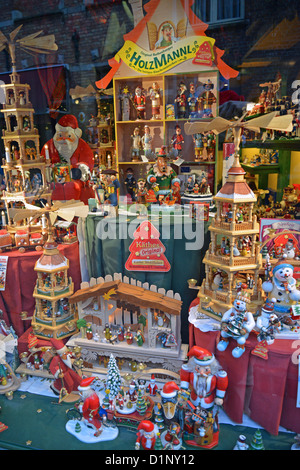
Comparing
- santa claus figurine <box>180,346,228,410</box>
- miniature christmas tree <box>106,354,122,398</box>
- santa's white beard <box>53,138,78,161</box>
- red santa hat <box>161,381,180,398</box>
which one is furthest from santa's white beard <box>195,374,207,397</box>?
santa's white beard <box>53,138,78,161</box>

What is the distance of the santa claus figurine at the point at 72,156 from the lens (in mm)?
3820

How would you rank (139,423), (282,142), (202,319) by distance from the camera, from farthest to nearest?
(282,142), (202,319), (139,423)

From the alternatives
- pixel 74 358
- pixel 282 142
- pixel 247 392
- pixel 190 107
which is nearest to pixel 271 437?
pixel 247 392

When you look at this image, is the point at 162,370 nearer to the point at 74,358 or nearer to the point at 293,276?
the point at 74,358

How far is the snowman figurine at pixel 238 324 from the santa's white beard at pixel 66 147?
2459mm

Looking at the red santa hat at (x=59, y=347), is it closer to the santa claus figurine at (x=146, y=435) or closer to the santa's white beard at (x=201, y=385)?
the santa claus figurine at (x=146, y=435)

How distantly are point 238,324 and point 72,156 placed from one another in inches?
101

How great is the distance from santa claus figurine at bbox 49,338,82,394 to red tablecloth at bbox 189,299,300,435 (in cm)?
110

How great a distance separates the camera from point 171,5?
10.4 feet

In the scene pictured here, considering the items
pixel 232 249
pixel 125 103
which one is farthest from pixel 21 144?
pixel 232 249

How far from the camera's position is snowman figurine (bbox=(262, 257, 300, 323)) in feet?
8.10

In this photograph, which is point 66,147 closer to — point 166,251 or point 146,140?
point 146,140

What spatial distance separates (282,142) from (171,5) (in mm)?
1491
